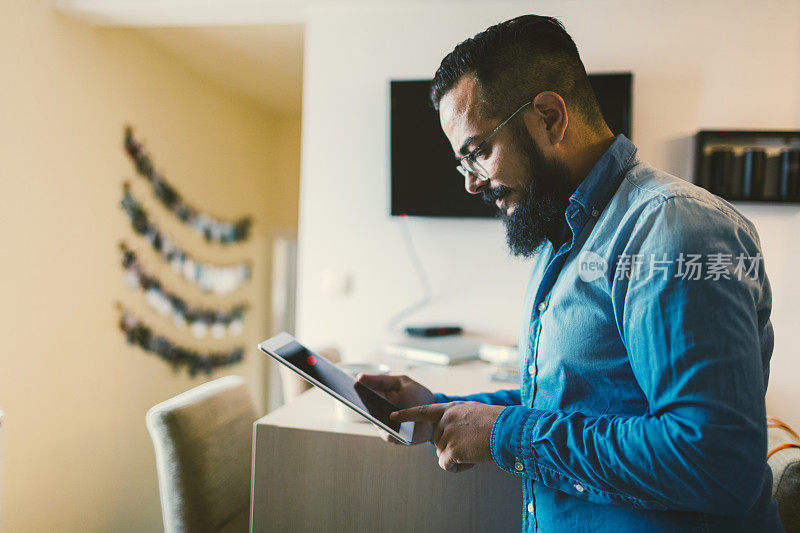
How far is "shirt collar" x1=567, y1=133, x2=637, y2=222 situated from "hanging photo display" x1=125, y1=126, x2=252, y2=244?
290 cm

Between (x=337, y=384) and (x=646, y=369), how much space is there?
546 mm

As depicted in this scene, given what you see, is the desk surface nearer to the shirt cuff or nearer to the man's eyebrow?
the shirt cuff

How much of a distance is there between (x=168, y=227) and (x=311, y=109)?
5.01 feet

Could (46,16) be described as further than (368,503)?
Yes

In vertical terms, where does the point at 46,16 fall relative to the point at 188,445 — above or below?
above

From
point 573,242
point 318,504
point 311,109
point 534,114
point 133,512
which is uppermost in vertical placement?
point 311,109

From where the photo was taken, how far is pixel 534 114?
86 cm

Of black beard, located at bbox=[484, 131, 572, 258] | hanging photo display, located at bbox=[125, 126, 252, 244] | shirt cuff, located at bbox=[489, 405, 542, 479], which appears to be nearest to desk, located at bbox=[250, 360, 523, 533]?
shirt cuff, located at bbox=[489, 405, 542, 479]

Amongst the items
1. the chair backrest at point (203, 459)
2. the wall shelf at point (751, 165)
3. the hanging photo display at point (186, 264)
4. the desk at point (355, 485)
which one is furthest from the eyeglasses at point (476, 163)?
the hanging photo display at point (186, 264)

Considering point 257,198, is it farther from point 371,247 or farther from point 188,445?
point 188,445

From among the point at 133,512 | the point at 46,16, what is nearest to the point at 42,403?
the point at 133,512

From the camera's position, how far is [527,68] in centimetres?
88

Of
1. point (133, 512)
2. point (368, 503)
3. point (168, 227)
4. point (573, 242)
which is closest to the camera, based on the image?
point (573, 242)

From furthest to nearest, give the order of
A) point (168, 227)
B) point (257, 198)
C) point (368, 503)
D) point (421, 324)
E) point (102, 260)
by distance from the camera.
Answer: point (257, 198) < point (168, 227) < point (102, 260) < point (421, 324) < point (368, 503)
